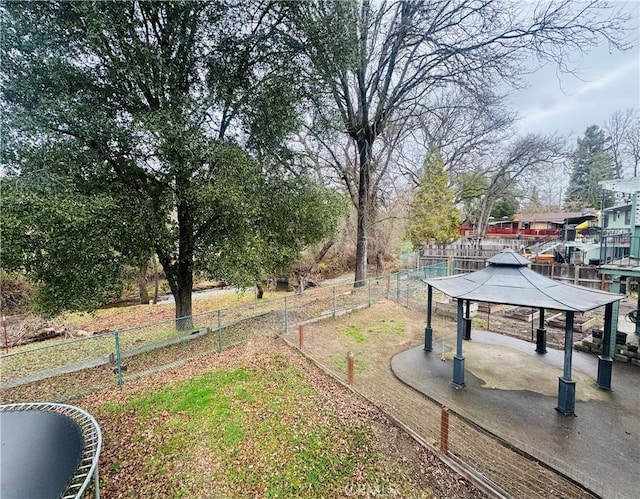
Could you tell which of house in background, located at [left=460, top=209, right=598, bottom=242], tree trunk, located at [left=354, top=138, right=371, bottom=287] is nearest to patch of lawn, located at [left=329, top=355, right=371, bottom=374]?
tree trunk, located at [left=354, top=138, right=371, bottom=287]

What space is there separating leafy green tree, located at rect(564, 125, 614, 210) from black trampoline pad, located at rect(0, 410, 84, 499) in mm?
45624

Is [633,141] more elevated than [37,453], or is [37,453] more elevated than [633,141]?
[633,141]

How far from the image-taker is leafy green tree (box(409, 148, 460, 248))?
67.2ft

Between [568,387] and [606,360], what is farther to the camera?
[606,360]

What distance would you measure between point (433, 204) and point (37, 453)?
2168 centimetres

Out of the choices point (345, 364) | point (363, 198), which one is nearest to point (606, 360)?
point (345, 364)

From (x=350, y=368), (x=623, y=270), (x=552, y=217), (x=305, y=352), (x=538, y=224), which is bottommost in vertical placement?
(x=305, y=352)

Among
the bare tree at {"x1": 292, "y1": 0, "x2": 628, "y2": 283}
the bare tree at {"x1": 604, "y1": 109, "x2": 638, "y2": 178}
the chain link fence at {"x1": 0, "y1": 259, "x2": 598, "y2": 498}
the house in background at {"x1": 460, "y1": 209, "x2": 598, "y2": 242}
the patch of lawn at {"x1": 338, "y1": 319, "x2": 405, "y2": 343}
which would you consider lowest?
the patch of lawn at {"x1": 338, "y1": 319, "x2": 405, "y2": 343}

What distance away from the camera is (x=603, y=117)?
31922 mm

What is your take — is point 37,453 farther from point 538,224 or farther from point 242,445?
point 538,224

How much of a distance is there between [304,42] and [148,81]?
462cm

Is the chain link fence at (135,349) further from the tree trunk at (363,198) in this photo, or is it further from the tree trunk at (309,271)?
the tree trunk at (309,271)

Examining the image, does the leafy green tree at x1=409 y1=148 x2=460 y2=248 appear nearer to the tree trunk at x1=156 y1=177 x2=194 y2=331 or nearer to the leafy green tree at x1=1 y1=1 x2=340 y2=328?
the leafy green tree at x1=1 y1=1 x2=340 y2=328

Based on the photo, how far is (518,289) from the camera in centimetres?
615
